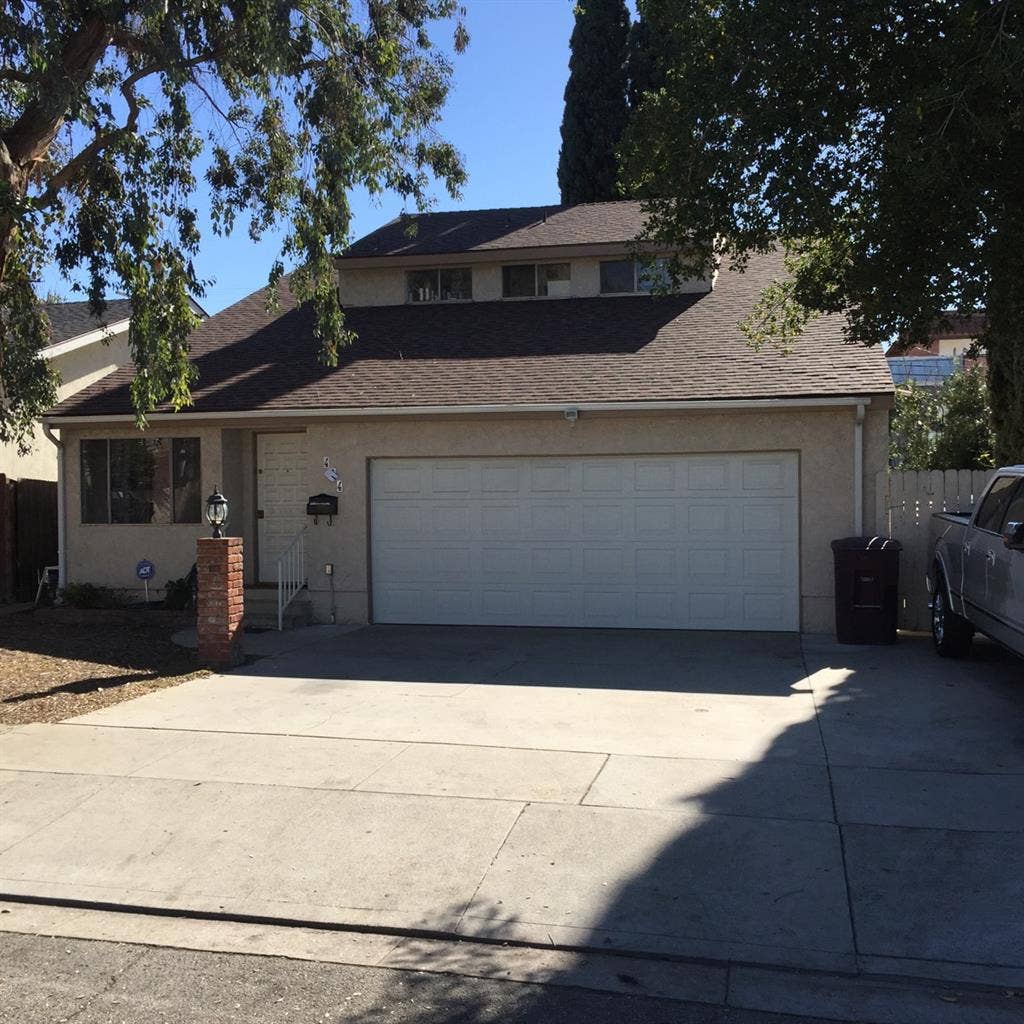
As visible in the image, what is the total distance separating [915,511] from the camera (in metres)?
12.7

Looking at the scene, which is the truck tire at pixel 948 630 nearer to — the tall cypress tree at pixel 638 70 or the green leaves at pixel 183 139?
the green leaves at pixel 183 139

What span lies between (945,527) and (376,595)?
6948 mm

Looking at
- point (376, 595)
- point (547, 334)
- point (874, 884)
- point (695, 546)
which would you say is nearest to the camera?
point (874, 884)

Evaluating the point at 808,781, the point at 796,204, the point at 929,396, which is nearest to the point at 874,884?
the point at 808,781

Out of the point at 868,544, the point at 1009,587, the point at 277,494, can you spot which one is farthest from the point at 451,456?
the point at 1009,587

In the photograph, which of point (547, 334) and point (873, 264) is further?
point (547, 334)

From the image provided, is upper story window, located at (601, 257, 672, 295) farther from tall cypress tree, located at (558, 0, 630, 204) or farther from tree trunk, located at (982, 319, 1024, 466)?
tall cypress tree, located at (558, 0, 630, 204)

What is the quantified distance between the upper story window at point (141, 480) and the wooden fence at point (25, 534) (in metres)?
1.97

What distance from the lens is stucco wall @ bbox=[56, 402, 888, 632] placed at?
12.8 meters

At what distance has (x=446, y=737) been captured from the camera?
26.1 ft

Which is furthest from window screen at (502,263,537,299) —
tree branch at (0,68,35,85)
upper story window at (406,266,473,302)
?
tree branch at (0,68,35,85)

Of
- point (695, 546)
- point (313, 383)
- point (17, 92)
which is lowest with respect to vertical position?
point (695, 546)

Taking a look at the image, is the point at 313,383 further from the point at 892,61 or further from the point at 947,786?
the point at 947,786

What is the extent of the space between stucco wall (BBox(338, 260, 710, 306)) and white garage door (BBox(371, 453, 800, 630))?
4178 millimetres
